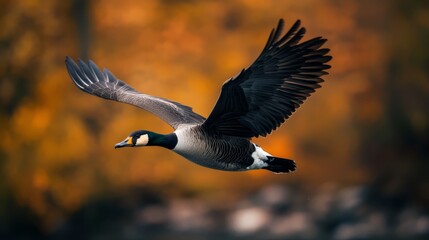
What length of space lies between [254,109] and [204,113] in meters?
10.0

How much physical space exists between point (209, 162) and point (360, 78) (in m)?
11.1

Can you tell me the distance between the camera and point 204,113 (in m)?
17.1

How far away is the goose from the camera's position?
666 cm

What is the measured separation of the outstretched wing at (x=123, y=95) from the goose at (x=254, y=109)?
0.15 metres

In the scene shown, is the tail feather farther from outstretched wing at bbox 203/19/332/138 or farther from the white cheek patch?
the white cheek patch

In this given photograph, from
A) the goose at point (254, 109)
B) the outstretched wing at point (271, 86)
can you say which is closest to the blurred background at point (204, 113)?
the goose at point (254, 109)

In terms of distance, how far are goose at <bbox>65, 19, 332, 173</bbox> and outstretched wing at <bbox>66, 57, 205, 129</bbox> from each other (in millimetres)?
151

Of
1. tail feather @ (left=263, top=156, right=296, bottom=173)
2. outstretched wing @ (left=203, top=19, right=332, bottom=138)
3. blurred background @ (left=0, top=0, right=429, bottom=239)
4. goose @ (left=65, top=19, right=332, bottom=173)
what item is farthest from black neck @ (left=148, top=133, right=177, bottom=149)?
blurred background @ (left=0, top=0, right=429, bottom=239)

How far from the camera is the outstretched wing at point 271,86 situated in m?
6.61

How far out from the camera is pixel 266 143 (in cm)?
Result: 1748

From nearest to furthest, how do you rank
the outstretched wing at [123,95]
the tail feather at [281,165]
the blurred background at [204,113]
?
the tail feather at [281,165]
the outstretched wing at [123,95]
the blurred background at [204,113]

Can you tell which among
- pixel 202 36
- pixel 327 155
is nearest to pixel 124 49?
pixel 202 36

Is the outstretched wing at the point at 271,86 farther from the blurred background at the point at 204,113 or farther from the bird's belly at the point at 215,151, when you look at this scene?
the blurred background at the point at 204,113

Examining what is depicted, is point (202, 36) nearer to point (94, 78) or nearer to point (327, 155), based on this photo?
point (327, 155)
